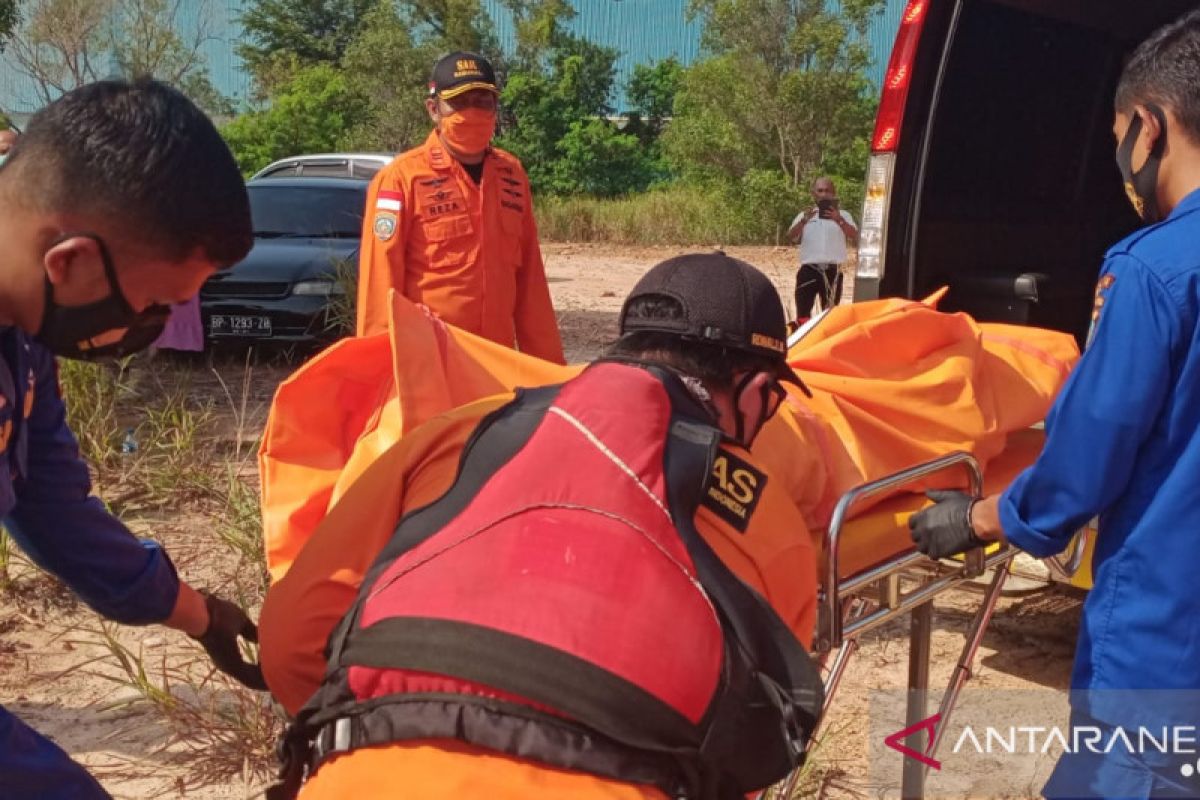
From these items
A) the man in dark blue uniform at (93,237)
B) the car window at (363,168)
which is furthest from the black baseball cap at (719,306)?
the car window at (363,168)

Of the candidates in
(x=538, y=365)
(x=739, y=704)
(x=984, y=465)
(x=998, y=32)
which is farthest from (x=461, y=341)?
(x=998, y=32)

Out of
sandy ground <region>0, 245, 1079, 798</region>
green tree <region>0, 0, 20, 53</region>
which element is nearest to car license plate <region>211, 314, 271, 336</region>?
sandy ground <region>0, 245, 1079, 798</region>

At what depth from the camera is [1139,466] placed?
1709 mm

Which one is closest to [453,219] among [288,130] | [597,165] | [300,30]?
[597,165]

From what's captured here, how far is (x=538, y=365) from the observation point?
8.33ft

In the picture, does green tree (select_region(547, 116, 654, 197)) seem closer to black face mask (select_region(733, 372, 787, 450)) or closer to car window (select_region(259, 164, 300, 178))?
car window (select_region(259, 164, 300, 178))

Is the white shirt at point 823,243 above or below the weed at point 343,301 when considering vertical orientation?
above

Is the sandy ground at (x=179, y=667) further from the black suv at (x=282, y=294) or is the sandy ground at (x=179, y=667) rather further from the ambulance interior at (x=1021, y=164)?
the black suv at (x=282, y=294)

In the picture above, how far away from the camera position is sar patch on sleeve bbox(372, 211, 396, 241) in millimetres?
4000

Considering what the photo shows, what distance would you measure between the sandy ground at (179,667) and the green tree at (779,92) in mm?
16264

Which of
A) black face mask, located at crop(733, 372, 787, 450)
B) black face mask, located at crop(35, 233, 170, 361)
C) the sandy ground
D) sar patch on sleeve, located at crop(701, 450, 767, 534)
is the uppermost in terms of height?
black face mask, located at crop(35, 233, 170, 361)

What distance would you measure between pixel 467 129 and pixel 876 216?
1478 mm

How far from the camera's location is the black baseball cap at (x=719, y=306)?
160 cm

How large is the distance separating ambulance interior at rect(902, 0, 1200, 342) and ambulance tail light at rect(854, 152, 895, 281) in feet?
0.13
